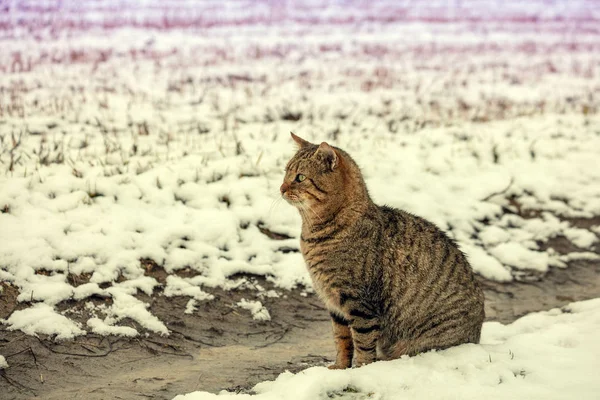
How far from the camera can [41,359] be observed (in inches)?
181

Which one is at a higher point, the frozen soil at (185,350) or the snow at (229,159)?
the snow at (229,159)

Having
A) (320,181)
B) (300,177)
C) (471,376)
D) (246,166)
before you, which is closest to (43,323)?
(300,177)

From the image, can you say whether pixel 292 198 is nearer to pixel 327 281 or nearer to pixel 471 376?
pixel 327 281

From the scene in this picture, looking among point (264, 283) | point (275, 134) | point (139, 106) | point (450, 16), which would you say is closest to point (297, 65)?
point (139, 106)

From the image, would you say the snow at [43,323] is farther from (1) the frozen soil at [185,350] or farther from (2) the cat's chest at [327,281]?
(2) the cat's chest at [327,281]

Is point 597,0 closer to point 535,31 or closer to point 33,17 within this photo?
point 535,31

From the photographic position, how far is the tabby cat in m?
4.48

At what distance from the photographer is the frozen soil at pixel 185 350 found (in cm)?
436

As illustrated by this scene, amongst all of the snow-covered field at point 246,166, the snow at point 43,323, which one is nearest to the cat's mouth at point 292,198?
the snow-covered field at point 246,166

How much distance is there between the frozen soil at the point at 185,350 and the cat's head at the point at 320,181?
1.35 metres

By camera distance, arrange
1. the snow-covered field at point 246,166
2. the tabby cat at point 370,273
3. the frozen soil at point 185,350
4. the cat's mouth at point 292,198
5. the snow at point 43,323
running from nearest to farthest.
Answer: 1. the frozen soil at point 185,350
2. the tabby cat at point 370,273
3. the cat's mouth at point 292,198
4. the snow at point 43,323
5. the snow-covered field at point 246,166

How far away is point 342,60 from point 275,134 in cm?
1005

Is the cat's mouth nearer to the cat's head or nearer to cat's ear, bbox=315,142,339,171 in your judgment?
the cat's head

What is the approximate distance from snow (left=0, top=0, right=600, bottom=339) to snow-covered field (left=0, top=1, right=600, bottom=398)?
0.09ft
